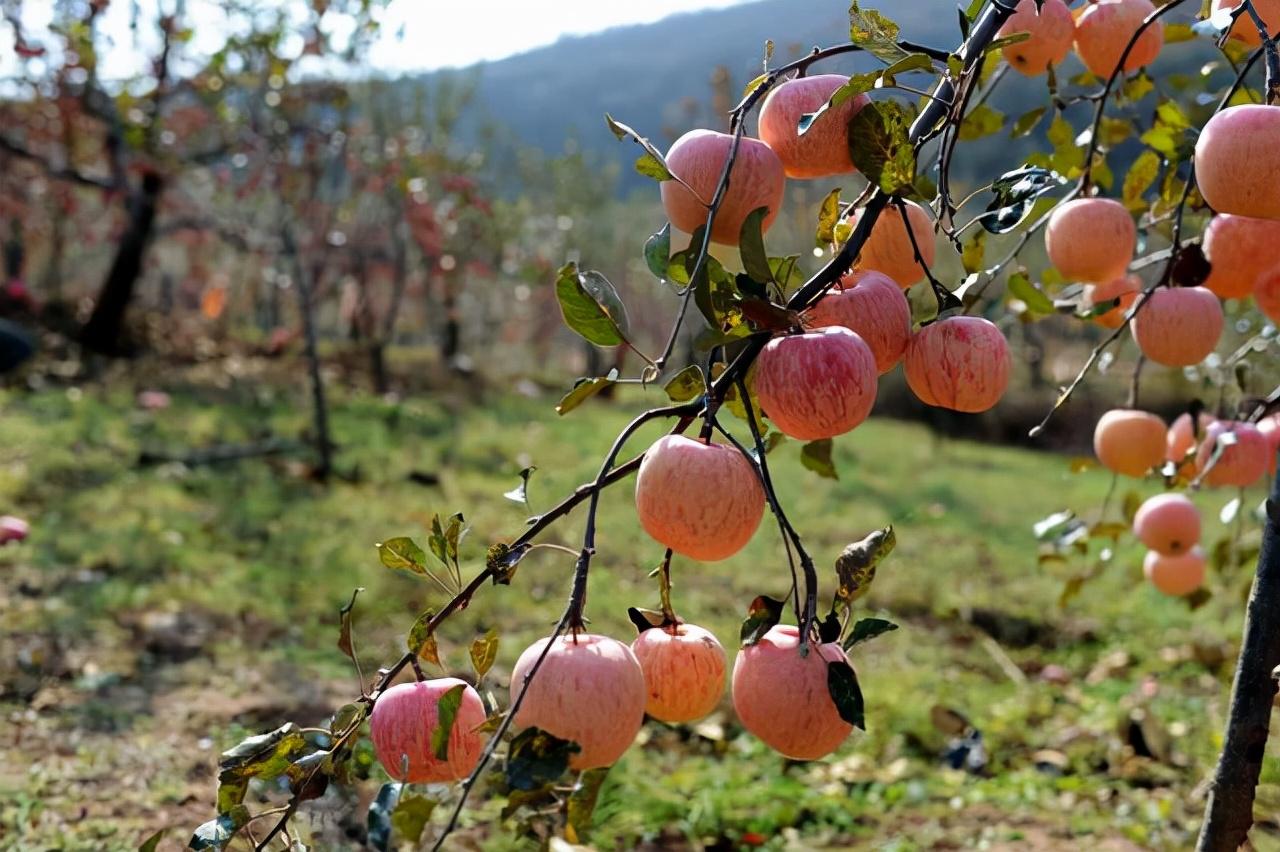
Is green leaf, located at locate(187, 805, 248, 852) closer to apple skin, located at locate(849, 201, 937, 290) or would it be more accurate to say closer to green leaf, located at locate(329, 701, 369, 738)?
green leaf, located at locate(329, 701, 369, 738)

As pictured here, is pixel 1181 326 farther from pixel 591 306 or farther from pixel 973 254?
pixel 591 306

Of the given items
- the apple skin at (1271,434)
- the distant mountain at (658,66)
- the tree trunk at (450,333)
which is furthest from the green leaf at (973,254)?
the tree trunk at (450,333)

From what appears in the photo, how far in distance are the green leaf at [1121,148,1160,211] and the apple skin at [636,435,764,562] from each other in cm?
91

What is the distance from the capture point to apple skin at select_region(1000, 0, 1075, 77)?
1.14m

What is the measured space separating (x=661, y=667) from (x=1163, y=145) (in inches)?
36.5

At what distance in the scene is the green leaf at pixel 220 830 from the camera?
29.2 inches

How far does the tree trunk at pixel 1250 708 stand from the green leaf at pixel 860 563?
604mm

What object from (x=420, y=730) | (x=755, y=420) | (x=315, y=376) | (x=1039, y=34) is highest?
(x=1039, y=34)

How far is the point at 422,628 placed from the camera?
2.34 feet

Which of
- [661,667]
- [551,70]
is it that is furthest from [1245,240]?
[551,70]

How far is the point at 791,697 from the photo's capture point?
2.53 feet

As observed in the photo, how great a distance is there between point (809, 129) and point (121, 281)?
9151 mm

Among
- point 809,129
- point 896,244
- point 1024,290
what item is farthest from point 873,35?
point 1024,290

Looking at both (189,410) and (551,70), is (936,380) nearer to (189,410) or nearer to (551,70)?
(189,410)
